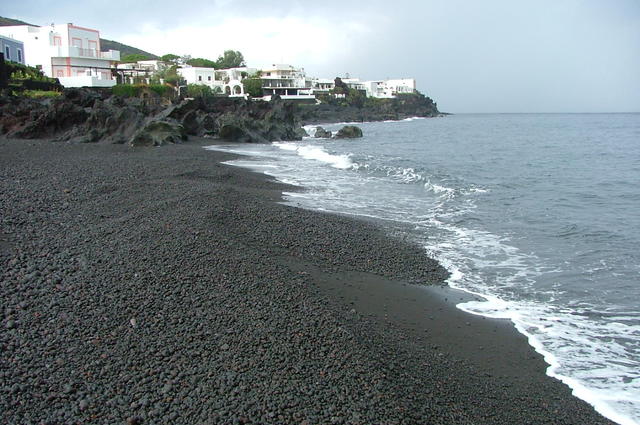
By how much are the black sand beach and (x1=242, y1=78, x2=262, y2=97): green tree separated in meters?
79.9

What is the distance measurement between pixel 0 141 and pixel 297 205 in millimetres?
15222

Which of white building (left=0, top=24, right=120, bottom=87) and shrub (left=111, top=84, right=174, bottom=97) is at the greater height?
white building (left=0, top=24, right=120, bottom=87)

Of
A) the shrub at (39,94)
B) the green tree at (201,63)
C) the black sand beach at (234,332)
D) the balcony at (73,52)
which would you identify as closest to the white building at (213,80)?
the green tree at (201,63)

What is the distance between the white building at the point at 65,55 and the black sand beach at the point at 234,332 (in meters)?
47.8

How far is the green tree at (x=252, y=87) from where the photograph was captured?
86.3 m

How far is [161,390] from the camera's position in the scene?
402 centimetres

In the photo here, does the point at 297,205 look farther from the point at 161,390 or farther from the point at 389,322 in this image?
the point at 161,390

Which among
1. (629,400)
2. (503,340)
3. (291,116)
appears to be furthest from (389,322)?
(291,116)

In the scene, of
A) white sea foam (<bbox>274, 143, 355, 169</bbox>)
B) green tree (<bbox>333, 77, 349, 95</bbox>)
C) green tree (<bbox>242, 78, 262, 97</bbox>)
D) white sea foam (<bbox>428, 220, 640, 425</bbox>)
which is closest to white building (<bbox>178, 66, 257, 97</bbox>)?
green tree (<bbox>242, 78, 262, 97</bbox>)

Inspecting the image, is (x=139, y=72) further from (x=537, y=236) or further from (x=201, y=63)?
(x=537, y=236)

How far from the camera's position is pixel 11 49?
46.4 m

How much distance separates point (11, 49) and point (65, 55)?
5.95 metres

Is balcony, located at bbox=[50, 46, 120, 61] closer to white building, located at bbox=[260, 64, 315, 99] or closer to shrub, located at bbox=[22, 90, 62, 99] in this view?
shrub, located at bbox=[22, 90, 62, 99]

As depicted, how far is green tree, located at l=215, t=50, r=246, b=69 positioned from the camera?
126 meters
